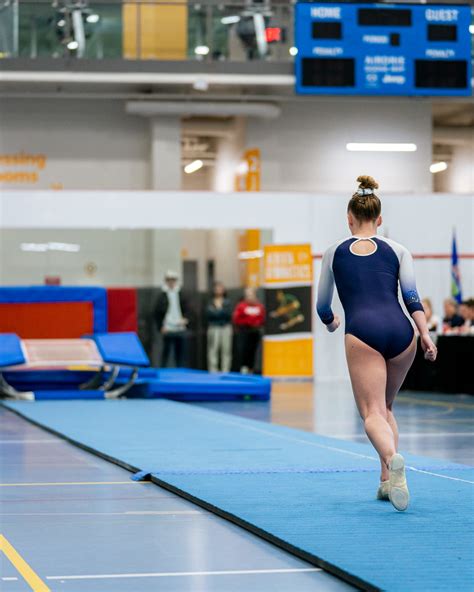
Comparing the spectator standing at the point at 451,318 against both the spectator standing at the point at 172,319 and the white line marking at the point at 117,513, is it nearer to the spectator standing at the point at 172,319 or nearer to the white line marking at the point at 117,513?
the spectator standing at the point at 172,319

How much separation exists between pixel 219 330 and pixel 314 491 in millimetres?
16156

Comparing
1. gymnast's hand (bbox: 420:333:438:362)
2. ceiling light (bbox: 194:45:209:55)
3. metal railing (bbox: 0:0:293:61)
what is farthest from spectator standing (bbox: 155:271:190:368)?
gymnast's hand (bbox: 420:333:438:362)

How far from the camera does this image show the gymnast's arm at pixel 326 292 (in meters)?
6.53

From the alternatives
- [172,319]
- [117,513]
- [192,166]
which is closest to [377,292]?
[117,513]

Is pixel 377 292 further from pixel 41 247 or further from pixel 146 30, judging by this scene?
pixel 146 30

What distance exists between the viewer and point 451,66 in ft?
69.9

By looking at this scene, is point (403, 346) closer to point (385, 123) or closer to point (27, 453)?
point (27, 453)

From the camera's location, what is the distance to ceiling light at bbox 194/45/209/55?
79.2 feet

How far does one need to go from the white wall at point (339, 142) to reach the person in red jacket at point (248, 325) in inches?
184

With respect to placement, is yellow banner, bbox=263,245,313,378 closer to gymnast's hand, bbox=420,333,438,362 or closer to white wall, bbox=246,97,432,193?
white wall, bbox=246,97,432,193

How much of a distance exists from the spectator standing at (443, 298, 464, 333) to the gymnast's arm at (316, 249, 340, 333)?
12724mm

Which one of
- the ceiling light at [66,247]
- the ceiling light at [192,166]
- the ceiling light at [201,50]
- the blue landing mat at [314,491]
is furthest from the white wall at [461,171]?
the blue landing mat at [314,491]

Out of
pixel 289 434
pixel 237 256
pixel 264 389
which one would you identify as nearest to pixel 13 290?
pixel 264 389

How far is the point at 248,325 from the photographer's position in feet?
74.9
